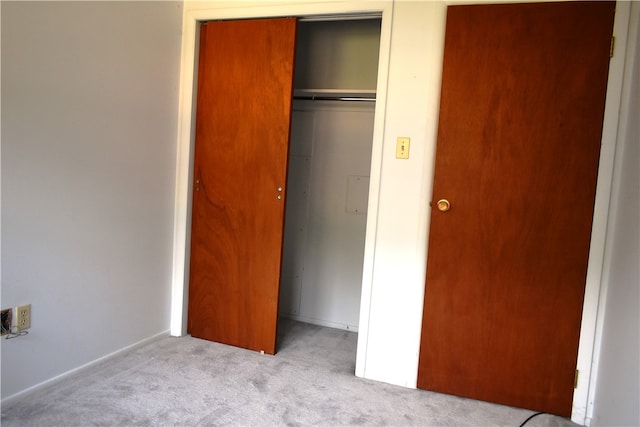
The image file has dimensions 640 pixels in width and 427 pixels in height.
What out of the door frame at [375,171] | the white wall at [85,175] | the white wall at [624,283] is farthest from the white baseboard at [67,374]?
the white wall at [624,283]

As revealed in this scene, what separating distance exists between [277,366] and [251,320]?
1.13 ft

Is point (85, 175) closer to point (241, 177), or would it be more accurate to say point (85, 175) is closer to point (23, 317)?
point (23, 317)

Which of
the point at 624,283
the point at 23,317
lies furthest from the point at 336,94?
the point at 23,317

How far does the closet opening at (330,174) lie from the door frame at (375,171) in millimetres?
664

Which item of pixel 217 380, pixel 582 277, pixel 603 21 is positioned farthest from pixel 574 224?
pixel 217 380

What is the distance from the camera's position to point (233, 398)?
192 centimetres

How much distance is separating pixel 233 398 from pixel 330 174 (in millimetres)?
1668

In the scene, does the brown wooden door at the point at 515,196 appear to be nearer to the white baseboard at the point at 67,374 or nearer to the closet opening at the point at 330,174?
the closet opening at the point at 330,174

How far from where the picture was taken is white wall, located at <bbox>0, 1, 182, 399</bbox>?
169cm

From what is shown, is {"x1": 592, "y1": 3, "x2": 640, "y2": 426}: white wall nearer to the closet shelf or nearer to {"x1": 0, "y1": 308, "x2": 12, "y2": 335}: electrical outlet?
A: the closet shelf

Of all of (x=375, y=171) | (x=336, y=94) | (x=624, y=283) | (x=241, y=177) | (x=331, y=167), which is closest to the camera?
(x=624, y=283)

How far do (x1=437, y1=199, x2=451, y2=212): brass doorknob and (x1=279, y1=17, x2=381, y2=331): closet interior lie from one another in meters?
0.92

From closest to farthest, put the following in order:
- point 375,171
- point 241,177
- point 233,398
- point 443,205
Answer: point 233,398, point 443,205, point 375,171, point 241,177

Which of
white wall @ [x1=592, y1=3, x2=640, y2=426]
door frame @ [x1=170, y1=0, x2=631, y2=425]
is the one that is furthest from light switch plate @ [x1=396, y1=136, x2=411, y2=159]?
white wall @ [x1=592, y1=3, x2=640, y2=426]
